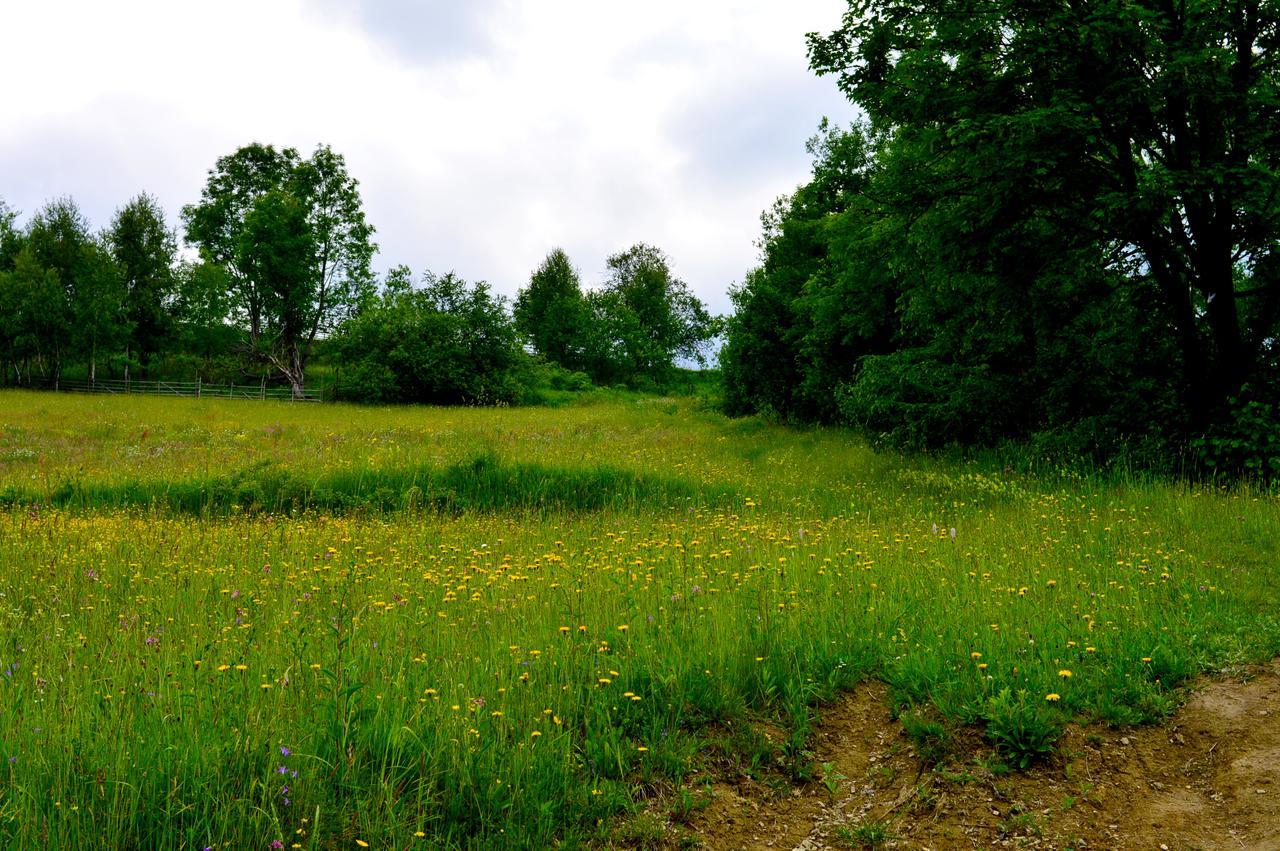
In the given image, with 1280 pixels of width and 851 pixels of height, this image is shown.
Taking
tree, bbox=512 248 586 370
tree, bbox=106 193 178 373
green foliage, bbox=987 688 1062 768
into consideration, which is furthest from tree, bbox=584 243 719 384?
green foliage, bbox=987 688 1062 768

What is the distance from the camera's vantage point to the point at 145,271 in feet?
173

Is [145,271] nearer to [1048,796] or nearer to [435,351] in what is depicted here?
[435,351]

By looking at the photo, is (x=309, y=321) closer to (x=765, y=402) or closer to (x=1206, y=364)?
(x=765, y=402)

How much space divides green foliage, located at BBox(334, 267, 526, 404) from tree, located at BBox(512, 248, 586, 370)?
662 inches

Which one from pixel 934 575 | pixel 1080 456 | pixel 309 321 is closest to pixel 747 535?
pixel 934 575

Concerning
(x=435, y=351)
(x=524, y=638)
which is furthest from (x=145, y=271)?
(x=524, y=638)

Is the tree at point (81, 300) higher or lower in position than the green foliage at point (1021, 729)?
higher

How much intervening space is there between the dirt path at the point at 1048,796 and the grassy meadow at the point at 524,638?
19 centimetres

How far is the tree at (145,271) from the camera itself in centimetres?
5056

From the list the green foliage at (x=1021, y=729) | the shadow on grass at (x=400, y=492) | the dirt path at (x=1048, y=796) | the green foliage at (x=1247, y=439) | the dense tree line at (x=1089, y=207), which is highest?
the dense tree line at (x=1089, y=207)

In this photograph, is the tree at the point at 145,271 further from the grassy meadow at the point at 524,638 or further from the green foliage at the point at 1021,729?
the green foliage at the point at 1021,729

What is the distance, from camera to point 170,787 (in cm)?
316

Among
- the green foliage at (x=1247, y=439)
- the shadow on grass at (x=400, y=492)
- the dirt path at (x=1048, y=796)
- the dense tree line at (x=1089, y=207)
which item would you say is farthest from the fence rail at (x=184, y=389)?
the dirt path at (x=1048, y=796)

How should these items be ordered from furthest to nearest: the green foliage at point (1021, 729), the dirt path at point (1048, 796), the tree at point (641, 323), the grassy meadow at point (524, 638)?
the tree at point (641, 323)
the green foliage at point (1021, 729)
the dirt path at point (1048, 796)
the grassy meadow at point (524, 638)
